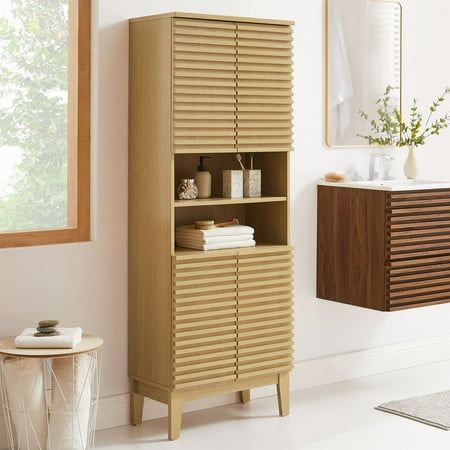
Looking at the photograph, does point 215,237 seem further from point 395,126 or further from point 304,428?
point 395,126

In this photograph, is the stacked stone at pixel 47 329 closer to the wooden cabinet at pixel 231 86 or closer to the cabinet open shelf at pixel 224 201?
the cabinet open shelf at pixel 224 201

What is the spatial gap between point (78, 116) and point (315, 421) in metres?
1.68

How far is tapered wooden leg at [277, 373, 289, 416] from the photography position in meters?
4.44

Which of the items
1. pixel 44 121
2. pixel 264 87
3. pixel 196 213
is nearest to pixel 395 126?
pixel 264 87

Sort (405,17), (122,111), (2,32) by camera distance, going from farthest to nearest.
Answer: (405,17)
(122,111)
(2,32)

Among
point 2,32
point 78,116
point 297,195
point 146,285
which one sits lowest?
point 146,285

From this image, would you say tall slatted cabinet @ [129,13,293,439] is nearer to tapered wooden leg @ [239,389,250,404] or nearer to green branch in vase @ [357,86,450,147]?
tapered wooden leg @ [239,389,250,404]

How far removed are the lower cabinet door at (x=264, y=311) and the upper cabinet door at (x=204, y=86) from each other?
1.72ft

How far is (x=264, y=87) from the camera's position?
4250 mm

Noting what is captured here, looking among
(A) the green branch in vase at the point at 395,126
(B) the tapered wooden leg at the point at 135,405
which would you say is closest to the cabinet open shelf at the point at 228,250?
(B) the tapered wooden leg at the point at 135,405

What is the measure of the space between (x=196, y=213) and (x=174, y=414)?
92cm

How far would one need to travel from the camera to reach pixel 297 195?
16.0 ft

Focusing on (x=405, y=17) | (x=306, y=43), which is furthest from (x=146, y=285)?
(x=405, y=17)

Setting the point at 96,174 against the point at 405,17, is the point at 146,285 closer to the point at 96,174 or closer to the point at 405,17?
the point at 96,174
